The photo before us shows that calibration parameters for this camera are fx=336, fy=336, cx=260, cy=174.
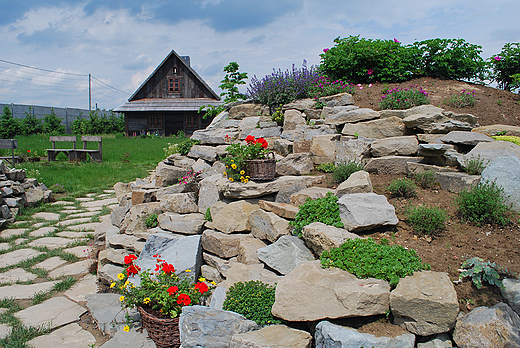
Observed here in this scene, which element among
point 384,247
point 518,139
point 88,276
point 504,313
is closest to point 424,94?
point 518,139

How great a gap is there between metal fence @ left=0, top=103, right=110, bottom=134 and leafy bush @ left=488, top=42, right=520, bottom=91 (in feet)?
89.5

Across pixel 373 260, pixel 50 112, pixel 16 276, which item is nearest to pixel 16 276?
pixel 16 276

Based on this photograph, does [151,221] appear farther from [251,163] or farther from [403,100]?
[403,100]

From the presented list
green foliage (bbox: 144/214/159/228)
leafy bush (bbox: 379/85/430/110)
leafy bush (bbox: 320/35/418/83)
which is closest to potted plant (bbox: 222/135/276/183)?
green foliage (bbox: 144/214/159/228)

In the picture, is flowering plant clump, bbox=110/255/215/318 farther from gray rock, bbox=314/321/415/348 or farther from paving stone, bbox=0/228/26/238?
paving stone, bbox=0/228/26/238

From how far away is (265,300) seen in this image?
2797mm

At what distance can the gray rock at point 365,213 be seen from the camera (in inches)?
124

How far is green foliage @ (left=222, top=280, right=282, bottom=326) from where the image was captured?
2717mm

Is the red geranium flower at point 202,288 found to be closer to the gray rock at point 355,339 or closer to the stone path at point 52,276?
the stone path at point 52,276

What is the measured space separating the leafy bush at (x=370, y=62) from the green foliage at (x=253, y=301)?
5.59 meters

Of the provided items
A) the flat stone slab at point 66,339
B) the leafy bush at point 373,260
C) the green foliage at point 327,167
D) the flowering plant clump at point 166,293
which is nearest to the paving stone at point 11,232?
the flat stone slab at point 66,339

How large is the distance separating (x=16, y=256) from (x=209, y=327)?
4.13 meters

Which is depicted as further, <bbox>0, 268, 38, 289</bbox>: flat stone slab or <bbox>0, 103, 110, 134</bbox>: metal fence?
<bbox>0, 103, 110, 134</bbox>: metal fence

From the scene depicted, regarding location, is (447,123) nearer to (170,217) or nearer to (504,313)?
(504,313)
